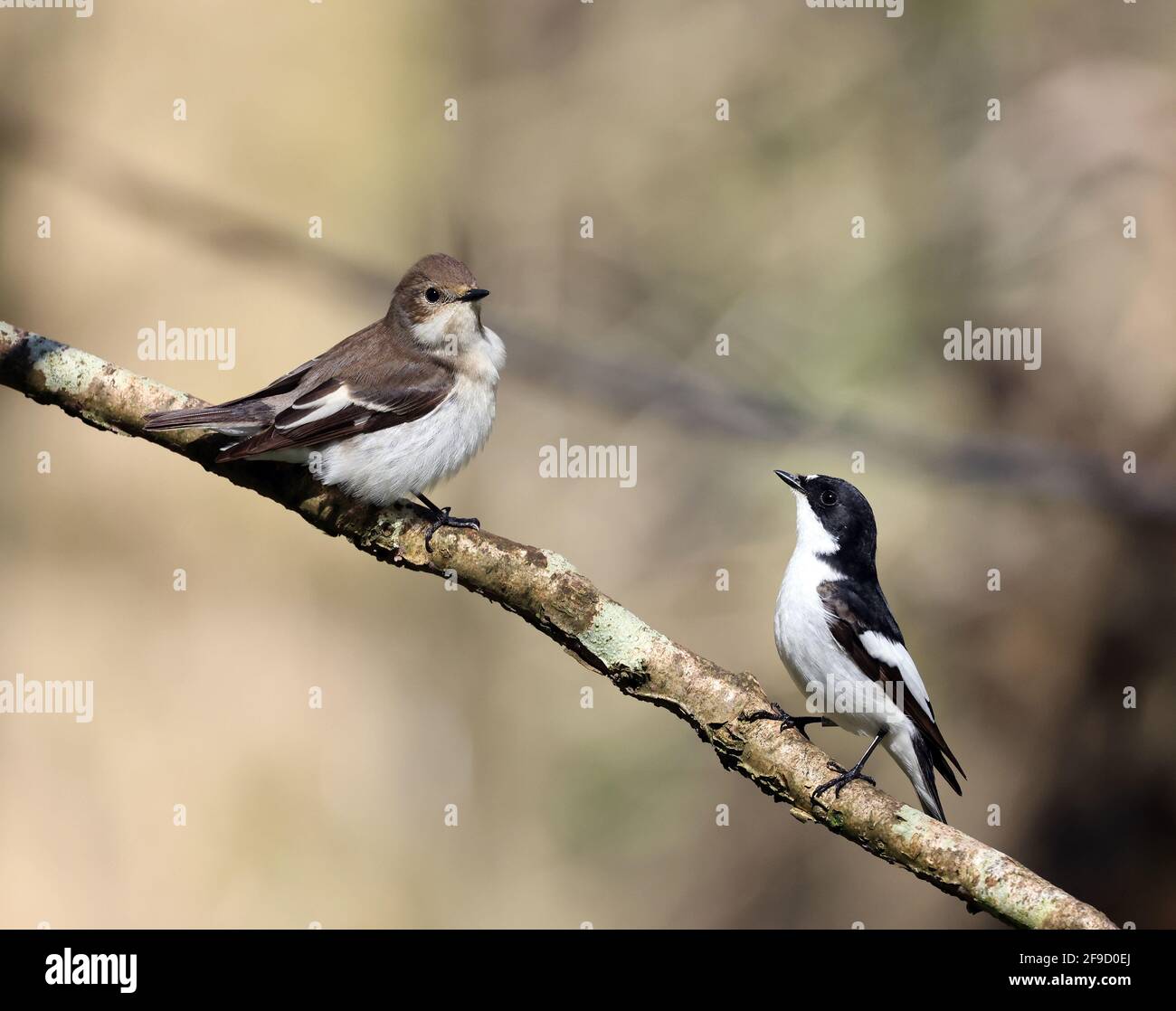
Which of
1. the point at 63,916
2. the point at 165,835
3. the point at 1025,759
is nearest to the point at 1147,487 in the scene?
the point at 1025,759

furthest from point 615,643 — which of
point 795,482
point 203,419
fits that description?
point 795,482

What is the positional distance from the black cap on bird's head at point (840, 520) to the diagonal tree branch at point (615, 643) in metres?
1.24

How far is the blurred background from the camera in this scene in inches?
296

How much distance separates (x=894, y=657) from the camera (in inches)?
169

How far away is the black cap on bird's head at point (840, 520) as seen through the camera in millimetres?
4520

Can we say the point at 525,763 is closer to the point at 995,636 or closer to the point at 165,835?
the point at 165,835

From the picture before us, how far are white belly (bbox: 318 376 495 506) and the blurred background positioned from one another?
129 inches

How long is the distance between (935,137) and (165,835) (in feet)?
22.4

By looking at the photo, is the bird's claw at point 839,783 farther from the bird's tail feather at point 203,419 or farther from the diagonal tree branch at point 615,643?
the bird's tail feather at point 203,419

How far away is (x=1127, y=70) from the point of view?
807cm

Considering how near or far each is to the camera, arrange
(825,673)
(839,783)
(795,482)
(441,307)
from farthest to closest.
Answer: (441,307), (795,482), (825,673), (839,783)

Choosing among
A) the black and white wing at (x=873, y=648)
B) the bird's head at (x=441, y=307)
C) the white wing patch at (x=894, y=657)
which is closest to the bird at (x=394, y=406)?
the bird's head at (x=441, y=307)

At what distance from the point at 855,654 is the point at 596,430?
430cm

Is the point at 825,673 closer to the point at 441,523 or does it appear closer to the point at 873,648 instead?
Answer: the point at 873,648
